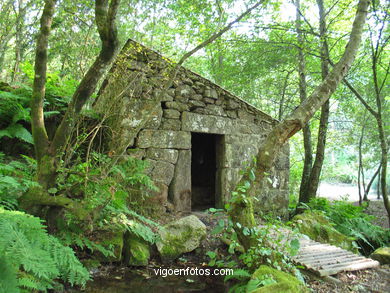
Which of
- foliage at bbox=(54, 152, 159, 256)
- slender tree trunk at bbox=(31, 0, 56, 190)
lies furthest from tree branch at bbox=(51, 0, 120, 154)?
foliage at bbox=(54, 152, 159, 256)

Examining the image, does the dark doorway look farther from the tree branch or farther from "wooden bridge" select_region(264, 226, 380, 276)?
the tree branch

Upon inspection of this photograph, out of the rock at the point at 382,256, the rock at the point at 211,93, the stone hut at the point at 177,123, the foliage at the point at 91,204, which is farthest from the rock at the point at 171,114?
the rock at the point at 382,256

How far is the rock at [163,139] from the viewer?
4836 mm

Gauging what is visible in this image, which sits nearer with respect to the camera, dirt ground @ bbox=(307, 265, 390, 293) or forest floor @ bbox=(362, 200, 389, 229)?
dirt ground @ bbox=(307, 265, 390, 293)

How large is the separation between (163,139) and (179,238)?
6.01 feet

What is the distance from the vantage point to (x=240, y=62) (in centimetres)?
823

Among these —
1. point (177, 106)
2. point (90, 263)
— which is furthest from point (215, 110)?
point (90, 263)

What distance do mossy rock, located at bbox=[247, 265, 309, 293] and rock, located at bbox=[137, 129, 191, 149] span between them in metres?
2.87

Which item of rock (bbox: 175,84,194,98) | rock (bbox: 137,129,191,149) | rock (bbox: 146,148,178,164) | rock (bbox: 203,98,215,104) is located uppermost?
rock (bbox: 175,84,194,98)

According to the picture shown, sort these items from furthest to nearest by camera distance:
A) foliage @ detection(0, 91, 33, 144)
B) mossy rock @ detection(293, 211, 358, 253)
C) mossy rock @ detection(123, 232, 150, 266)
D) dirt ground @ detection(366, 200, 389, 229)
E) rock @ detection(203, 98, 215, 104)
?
dirt ground @ detection(366, 200, 389, 229) → rock @ detection(203, 98, 215, 104) → mossy rock @ detection(293, 211, 358, 253) → foliage @ detection(0, 91, 33, 144) → mossy rock @ detection(123, 232, 150, 266)

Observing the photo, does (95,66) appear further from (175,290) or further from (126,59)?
(175,290)

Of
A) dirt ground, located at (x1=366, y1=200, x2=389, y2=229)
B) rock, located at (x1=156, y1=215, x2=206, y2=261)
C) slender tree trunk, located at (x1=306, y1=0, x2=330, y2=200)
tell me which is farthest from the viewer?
dirt ground, located at (x1=366, y1=200, x2=389, y2=229)

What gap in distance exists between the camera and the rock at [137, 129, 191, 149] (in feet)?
15.9

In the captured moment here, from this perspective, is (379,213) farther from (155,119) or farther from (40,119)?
(40,119)
